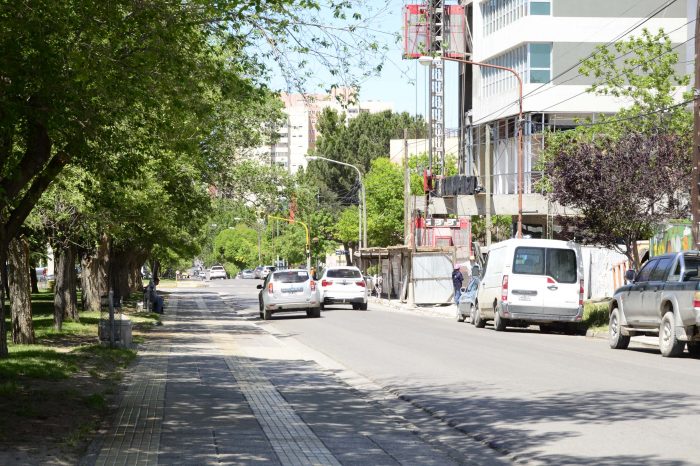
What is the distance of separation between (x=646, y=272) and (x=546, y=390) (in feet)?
29.4

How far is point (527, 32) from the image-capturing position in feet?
193

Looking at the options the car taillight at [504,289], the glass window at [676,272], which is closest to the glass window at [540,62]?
the car taillight at [504,289]

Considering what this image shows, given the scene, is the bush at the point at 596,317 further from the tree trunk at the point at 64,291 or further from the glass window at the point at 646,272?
the tree trunk at the point at 64,291

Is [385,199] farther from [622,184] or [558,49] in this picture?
[622,184]

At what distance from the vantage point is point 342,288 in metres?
46.1

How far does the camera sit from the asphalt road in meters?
10.1

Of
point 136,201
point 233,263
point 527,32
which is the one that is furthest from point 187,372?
point 233,263

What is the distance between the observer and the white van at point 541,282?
29.6 meters

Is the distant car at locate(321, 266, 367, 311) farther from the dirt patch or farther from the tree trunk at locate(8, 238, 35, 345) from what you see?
the dirt patch

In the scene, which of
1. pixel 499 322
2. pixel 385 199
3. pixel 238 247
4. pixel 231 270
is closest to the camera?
pixel 499 322

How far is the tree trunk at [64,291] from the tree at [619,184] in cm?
1430

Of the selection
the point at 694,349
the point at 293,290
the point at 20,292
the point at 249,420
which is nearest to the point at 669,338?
the point at 694,349

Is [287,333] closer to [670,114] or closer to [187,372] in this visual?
[187,372]

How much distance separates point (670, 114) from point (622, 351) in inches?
925
